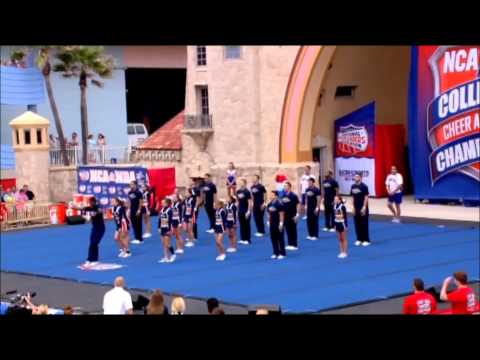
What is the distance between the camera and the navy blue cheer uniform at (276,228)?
20.6 m

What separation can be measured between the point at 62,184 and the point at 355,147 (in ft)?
30.4

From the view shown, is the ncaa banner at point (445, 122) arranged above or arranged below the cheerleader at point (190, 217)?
above

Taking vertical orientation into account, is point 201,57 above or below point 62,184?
above

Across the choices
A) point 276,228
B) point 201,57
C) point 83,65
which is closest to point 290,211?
point 276,228

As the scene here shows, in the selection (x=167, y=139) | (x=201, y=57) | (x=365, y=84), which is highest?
(x=201, y=57)

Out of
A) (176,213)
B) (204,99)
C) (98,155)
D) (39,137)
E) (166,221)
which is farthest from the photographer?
(98,155)

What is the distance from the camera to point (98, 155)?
123 ft

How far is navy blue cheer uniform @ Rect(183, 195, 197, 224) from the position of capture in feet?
75.7

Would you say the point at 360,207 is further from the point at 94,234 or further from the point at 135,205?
the point at 94,234

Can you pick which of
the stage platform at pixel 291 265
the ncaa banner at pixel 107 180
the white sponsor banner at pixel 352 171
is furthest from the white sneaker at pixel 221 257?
the white sponsor banner at pixel 352 171

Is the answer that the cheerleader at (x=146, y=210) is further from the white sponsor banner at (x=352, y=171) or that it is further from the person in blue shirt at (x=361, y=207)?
the white sponsor banner at (x=352, y=171)

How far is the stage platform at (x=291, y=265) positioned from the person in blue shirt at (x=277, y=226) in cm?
27
